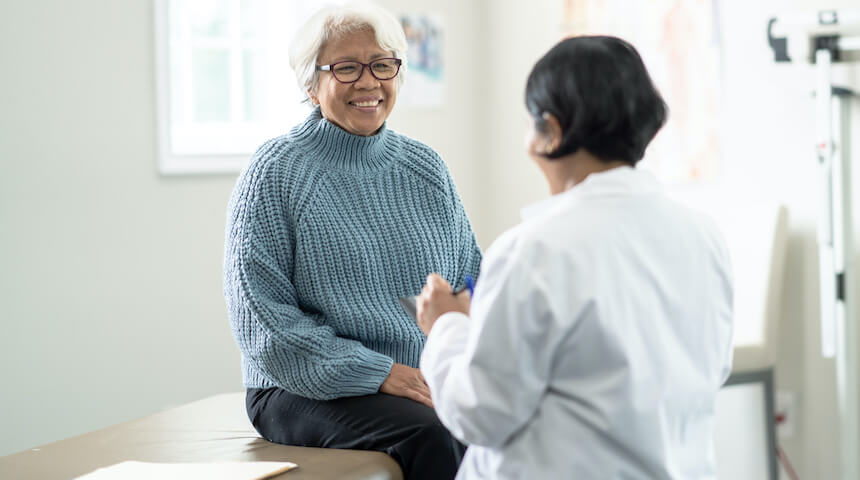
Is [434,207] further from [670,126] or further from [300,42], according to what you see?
[670,126]

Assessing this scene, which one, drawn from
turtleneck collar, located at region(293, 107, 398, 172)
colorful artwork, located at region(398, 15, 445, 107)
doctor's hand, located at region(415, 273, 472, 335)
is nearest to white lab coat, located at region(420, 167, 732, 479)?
doctor's hand, located at region(415, 273, 472, 335)

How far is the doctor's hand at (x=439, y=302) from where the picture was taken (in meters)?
1.31

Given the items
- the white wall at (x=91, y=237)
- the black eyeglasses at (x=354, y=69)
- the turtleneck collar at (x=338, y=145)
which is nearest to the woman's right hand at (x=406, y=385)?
the turtleneck collar at (x=338, y=145)

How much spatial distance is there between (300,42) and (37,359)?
63.6 inches

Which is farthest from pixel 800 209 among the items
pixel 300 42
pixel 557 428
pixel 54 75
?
pixel 54 75

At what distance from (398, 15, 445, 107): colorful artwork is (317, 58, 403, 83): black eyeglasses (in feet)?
6.37

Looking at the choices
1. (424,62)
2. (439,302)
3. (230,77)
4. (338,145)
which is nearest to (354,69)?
(338,145)

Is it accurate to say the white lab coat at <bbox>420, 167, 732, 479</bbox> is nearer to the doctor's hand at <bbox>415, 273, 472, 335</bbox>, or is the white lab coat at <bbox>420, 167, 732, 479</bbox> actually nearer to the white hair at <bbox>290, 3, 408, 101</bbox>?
the doctor's hand at <bbox>415, 273, 472, 335</bbox>

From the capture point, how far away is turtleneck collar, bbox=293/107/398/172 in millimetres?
1989

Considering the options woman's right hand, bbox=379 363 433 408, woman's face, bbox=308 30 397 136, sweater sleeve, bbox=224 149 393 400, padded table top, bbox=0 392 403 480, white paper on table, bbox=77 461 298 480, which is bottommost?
padded table top, bbox=0 392 403 480

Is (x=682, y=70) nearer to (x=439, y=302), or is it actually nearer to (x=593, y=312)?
(x=439, y=302)

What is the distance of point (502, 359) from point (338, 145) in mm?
997

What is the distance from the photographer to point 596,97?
3.74ft

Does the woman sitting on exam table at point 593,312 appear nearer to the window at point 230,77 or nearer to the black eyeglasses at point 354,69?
the black eyeglasses at point 354,69
